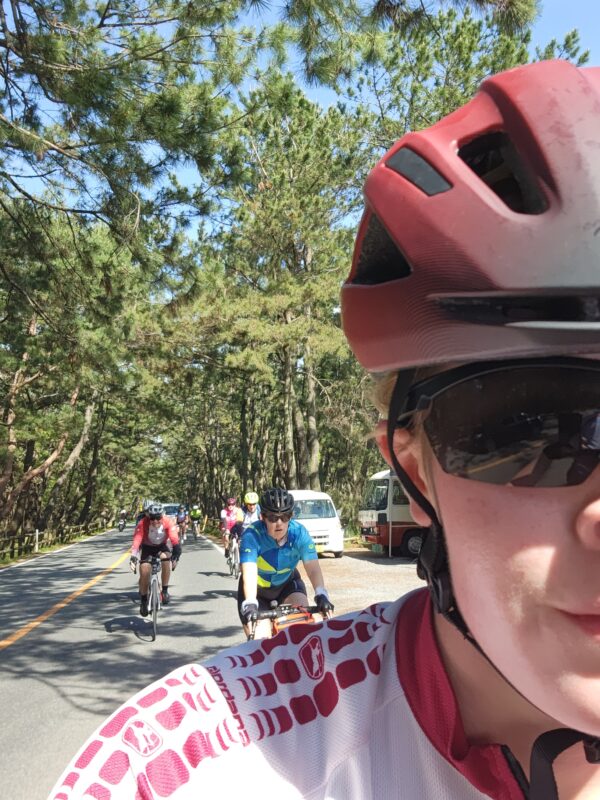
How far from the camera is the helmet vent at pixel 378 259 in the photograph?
44.2 inches

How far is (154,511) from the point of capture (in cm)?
1073

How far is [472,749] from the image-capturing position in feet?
3.48

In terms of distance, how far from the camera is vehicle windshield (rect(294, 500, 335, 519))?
819 inches

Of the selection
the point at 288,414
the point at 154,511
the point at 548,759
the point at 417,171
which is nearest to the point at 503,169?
the point at 417,171

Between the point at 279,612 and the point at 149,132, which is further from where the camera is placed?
the point at 149,132

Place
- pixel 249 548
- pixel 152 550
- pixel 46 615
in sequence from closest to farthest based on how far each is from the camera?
pixel 249 548
pixel 46 615
pixel 152 550

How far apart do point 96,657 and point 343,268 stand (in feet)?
49.5

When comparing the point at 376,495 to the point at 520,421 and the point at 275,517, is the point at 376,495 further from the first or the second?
the point at 520,421

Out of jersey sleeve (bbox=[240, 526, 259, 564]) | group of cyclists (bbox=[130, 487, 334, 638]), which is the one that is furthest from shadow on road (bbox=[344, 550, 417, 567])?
jersey sleeve (bbox=[240, 526, 259, 564])

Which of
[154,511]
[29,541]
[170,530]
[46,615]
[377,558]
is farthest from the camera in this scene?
[29,541]

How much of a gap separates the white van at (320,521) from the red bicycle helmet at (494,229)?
19427 millimetres

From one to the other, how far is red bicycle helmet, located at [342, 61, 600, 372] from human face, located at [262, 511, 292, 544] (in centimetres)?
480

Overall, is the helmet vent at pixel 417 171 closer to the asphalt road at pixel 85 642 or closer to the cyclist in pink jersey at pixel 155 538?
the asphalt road at pixel 85 642

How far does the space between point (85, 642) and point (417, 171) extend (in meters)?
8.58
